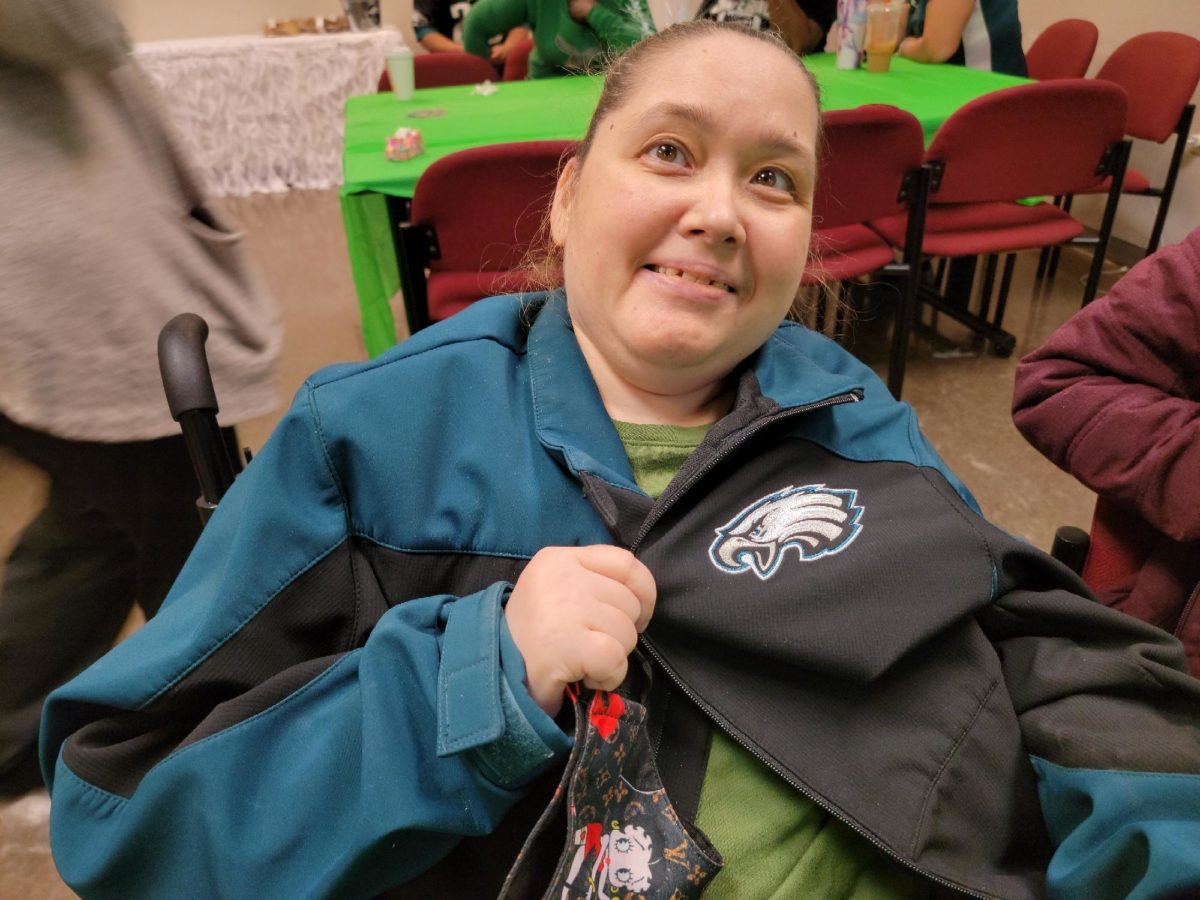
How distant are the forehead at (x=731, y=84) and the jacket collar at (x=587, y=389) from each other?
8.6 inches

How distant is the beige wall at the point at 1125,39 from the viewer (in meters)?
3.20

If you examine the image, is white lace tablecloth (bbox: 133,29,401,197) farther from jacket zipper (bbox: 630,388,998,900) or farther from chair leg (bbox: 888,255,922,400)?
jacket zipper (bbox: 630,388,998,900)

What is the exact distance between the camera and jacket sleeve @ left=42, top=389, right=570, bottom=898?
Result: 501 mm

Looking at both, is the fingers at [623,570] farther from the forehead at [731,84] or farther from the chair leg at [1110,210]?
the chair leg at [1110,210]

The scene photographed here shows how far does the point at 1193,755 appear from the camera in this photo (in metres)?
0.59

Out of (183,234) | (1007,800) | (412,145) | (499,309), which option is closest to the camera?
(1007,800)

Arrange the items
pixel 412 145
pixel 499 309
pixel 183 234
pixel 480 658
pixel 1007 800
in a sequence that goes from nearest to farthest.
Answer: pixel 480 658
pixel 1007 800
pixel 499 309
pixel 183 234
pixel 412 145

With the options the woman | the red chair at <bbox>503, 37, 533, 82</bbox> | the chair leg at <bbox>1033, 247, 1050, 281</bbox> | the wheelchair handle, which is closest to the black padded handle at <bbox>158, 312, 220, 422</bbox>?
the wheelchair handle

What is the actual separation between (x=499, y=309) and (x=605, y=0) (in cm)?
241

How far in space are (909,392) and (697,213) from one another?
2080 millimetres

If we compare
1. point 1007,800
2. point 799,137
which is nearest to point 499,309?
point 799,137

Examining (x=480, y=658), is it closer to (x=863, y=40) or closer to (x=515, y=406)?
(x=515, y=406)

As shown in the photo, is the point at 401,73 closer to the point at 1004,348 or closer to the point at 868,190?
the point at 868,190

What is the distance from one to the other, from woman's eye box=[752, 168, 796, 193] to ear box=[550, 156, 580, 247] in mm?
203
